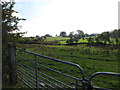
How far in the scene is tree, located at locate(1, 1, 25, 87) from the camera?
548 centimetres

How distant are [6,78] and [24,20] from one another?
3224 millimetres

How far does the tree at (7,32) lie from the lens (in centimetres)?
548

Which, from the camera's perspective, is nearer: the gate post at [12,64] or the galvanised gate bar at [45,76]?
the galvanised gate bar at [45,76]

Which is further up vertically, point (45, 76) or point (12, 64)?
point (12, 64)

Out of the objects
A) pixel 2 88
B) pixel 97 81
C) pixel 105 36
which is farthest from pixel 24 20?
pixel 105 36

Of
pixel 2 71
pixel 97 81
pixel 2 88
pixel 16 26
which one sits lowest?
pixel 97 81

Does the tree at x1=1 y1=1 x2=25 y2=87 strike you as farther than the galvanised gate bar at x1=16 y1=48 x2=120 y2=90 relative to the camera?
Yes

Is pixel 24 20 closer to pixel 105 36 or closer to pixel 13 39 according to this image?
pixel 13 39

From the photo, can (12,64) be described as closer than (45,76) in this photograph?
Yes

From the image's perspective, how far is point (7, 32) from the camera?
657 cm

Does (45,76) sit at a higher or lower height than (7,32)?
lower

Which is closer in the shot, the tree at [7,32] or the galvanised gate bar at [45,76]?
the galvanised gate bar at [45,76]

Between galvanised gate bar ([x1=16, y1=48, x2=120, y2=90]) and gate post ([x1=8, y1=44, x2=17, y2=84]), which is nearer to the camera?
galvanised gate bar ([x1=16, y1=48, x2=120, y2=90])

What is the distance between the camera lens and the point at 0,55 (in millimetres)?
5551
